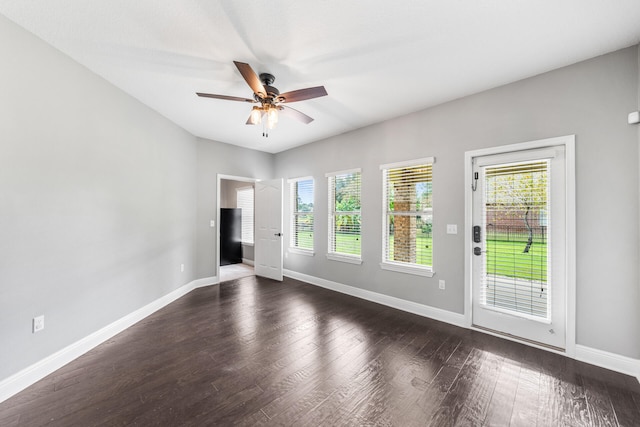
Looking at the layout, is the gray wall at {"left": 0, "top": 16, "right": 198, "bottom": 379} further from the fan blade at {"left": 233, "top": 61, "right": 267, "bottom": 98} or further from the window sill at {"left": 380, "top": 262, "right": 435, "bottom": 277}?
the window sill at {"left": 380, "top": 262, "right": 435, "bottom": 277}

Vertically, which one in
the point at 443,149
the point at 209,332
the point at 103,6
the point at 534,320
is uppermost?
the point at 103,6

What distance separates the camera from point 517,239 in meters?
2.72

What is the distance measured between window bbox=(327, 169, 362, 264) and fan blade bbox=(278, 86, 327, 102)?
2023mm

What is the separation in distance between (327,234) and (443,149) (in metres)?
2.35

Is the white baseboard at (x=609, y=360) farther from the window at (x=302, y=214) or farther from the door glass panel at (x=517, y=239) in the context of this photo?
the window at (x=302, y=214)

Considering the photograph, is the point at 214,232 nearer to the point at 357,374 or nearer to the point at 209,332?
the point at 209,332

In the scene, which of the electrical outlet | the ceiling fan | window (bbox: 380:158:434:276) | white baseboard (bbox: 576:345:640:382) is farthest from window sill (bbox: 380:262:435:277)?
the electrical outlet

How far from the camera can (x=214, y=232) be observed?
4.82 metres

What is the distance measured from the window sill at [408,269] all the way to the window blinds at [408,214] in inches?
2.4

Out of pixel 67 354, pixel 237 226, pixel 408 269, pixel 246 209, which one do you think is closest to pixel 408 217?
pixel 408 269

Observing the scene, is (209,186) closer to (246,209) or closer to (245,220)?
(246,209)

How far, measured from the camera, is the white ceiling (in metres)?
1.74

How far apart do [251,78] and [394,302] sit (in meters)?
3.30

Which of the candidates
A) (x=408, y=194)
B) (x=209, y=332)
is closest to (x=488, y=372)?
(x=408, y=194)
